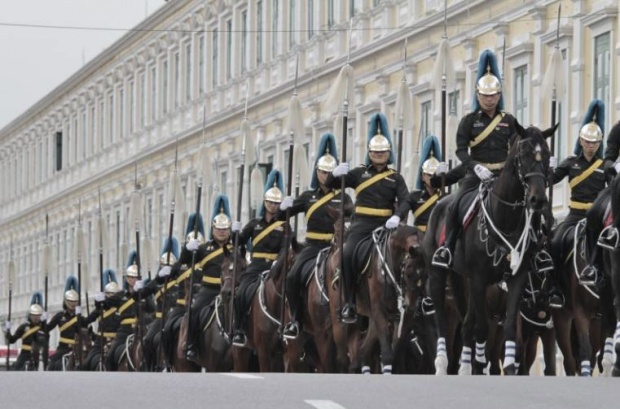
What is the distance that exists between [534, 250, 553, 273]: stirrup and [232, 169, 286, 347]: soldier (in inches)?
312

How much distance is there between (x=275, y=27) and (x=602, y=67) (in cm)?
2130

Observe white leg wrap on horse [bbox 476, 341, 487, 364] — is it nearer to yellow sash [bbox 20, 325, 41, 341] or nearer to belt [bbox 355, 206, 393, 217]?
belt [bbox 355, 206, 393, 217]

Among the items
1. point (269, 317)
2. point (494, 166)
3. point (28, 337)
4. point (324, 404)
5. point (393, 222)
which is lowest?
point (28, 337)

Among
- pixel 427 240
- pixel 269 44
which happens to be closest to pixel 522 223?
pixel 427 240

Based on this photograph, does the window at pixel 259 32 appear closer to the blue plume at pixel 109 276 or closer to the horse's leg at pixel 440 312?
the blue plume at pixel 109 276

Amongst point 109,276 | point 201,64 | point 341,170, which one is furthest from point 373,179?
point 201,64

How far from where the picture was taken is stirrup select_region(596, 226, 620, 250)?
17.8 metres

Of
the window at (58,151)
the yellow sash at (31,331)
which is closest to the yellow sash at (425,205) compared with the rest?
the yellow sash at (31,331)

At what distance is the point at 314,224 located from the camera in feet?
81.8

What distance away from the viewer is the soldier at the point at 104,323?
130 feet

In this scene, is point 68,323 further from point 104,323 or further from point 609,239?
point 609,239

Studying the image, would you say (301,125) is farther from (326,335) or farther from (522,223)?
(522,223)

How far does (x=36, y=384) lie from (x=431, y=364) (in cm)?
918

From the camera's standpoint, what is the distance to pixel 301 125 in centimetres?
2927
